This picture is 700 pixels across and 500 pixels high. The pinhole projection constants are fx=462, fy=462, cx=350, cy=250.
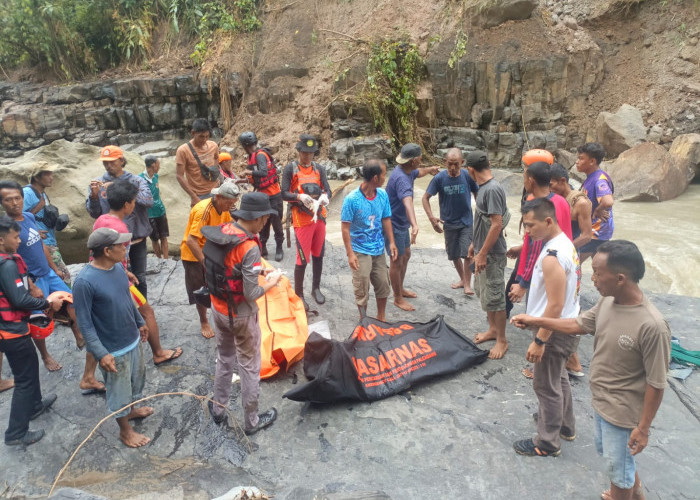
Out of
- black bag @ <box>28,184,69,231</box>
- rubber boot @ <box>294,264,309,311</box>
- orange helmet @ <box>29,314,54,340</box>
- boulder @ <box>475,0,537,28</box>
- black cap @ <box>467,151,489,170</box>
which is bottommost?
rubber boot @ <box>294,264,309,311</box>

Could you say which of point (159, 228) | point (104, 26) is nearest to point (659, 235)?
point (159, 228)

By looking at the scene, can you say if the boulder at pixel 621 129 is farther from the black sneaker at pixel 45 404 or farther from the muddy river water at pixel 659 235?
the black sneaker at pixel 45 404

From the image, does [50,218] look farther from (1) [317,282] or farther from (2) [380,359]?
(2) [380,359]

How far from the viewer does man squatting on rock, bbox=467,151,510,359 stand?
3768 millimetres

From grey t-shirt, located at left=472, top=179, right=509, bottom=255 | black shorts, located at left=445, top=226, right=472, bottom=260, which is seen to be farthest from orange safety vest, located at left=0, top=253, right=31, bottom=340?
black shorts, located at left=445, top=226, right=472, bottom=260

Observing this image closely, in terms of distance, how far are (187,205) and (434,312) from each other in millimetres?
5123

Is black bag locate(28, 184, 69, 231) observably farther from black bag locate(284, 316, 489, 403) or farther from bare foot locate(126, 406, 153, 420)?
black bag locate(284, 316, 489, 403)

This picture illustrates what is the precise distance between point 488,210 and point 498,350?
46.5 inches

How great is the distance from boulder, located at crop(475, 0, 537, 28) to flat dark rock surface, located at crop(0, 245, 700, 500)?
10945 millimetres

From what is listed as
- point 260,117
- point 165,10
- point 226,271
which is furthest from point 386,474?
point 165,10

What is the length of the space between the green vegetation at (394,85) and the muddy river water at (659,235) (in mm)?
3086

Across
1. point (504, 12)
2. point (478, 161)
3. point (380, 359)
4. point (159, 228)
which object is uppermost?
point (504, 12)

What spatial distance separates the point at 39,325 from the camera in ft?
10.5

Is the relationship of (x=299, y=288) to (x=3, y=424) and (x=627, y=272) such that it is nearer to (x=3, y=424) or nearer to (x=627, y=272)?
(x=3, y=424)
